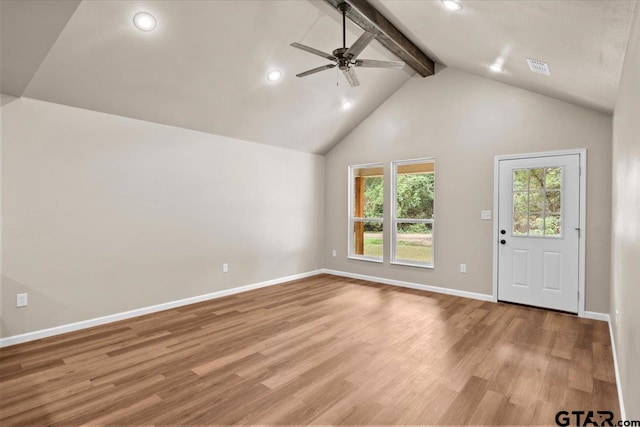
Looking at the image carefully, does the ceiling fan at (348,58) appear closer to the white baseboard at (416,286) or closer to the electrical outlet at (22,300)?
the white baseboard at (416,286)

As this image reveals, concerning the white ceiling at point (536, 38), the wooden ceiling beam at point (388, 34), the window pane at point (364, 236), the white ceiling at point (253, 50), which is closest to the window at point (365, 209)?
the window pane at point (364, 236)

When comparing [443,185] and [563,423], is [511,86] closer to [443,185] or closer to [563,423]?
[443,185]

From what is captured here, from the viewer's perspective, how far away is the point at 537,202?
447 centimetres

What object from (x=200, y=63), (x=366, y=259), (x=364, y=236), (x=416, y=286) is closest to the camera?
(x=200, y=63)

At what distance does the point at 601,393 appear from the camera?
2.41 metres

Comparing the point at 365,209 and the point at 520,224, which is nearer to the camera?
the point at 520,224

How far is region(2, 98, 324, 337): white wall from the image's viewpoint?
3.34 metres

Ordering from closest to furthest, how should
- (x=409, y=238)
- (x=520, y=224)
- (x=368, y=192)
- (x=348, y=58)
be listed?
(x=348, y=58), (x=520, y=224), (x=409, y=238), (x=368, y=192)

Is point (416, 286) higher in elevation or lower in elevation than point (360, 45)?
lower

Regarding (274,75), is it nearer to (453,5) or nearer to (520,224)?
(453,5)

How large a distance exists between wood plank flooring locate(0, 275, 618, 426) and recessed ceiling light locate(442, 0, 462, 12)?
3.11m

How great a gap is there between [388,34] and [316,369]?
148 inches

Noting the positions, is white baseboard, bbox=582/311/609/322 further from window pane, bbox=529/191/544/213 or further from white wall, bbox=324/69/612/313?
window pane, bbox=529/191/544/213

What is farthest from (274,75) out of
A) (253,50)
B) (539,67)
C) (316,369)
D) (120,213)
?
(316,369)
